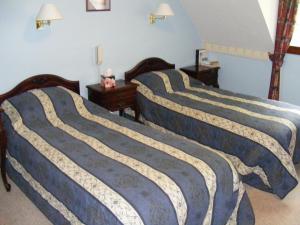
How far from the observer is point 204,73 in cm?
447

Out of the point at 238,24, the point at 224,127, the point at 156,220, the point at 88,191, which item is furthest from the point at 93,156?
the point at 238,24

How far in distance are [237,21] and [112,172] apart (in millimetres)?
2711

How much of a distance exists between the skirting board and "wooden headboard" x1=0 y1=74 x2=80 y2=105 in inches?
79.9

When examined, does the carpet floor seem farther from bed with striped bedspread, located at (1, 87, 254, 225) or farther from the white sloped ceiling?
the white sloped ceiling

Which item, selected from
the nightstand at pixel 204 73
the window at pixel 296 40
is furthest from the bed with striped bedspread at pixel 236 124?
the window at pixel 296 40

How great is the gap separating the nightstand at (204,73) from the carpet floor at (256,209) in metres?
1.86

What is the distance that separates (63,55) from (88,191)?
1.86 metres

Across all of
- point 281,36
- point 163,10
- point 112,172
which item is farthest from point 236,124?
point 163,10

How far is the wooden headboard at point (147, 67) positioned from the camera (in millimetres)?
3998

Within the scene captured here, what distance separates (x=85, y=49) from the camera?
11.8 feet

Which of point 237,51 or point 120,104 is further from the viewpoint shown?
point 237,51

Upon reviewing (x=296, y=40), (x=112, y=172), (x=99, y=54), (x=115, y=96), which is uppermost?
(x=296, y=40)

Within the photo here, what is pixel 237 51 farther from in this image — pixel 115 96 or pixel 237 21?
pixel 115 96

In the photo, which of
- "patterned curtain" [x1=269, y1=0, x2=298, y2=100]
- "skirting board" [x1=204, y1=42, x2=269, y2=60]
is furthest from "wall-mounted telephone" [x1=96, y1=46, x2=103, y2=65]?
"patterned curtain" [x1=269, y1=0, x2=298, y2=100]
